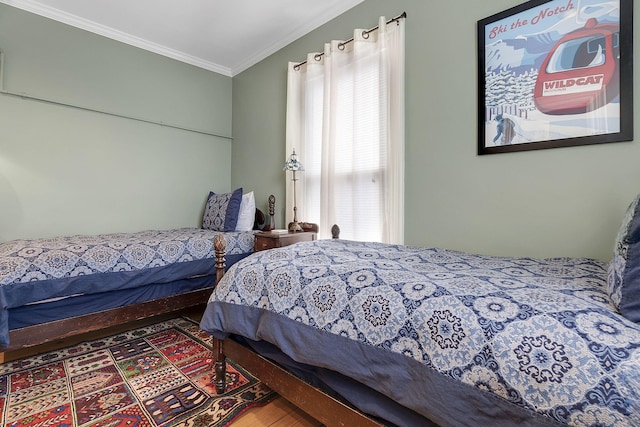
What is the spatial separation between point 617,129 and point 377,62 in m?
1.54

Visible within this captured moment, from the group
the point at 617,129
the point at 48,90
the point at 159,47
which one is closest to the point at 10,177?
the point at 48,90

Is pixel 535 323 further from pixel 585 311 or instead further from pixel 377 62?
pixel 377 62

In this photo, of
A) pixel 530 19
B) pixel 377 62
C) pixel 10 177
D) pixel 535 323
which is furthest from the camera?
pixel 10 177

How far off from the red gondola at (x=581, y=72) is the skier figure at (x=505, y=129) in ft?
0.50

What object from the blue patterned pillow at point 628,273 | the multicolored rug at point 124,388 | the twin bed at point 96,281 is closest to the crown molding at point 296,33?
the twin bed at point 96,281

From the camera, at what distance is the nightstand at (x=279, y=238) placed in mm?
2615

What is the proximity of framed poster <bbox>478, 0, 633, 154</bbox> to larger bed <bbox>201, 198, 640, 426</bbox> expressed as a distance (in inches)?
28.0

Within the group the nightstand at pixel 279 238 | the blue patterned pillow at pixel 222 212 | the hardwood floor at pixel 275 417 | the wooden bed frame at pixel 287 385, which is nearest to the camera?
the wooden bed frame at pixel 287 385

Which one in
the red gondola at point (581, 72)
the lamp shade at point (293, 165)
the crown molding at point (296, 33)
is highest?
the crown molding at point (296, 33)

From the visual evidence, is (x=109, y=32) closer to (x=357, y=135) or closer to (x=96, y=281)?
(x=96, y=281)

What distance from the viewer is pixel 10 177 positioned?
2619 mm

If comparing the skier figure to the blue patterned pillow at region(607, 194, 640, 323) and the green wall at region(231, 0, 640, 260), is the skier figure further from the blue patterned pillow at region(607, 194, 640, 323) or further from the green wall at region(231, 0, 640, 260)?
the blue patterned pillow at region(607, 194, 640, 323)

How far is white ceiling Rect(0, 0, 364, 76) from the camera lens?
2641mm

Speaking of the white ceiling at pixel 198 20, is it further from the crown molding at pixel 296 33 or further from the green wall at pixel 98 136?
the green wall at pixel 98 136
